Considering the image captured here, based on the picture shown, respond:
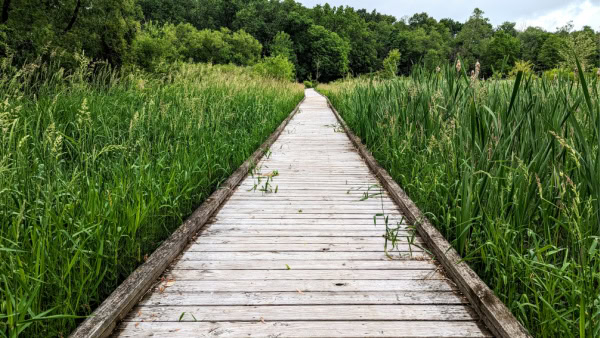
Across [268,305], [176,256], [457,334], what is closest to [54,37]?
[176,256]

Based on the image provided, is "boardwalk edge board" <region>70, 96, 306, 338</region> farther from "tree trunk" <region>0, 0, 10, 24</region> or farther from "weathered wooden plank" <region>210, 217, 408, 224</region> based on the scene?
"tree trunk" <region>0, 0, 10, 24</region>

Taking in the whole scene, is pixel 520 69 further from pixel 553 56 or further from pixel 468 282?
pixel 553 56

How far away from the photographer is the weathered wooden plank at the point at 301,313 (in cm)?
191

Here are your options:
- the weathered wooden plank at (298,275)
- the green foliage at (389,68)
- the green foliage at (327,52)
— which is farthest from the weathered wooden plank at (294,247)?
the green foliage at (327,52)

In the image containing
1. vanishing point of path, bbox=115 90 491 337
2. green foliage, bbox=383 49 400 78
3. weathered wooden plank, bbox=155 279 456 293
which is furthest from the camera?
green foliage, bbox=383 49 400 78

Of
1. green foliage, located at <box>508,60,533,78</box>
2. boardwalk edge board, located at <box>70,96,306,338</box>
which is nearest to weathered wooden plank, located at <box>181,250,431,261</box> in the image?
boardwalk edge board, located at <box>70,96,306,338</box>

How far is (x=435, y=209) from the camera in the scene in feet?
10.9

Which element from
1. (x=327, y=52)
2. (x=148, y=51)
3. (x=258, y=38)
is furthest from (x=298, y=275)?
(x=258, y=38)

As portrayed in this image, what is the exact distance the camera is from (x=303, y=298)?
2.09 m

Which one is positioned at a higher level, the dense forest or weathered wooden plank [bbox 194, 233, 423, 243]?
the dense forest

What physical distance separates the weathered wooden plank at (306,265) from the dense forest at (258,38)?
5.26 ft

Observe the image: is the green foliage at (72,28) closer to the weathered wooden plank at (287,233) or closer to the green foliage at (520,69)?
the weathered wooden plank at (287,233)

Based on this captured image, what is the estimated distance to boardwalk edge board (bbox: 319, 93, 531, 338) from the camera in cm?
169

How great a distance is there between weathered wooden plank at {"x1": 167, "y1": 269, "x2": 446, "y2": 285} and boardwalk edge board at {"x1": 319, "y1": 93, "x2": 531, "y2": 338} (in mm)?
142
